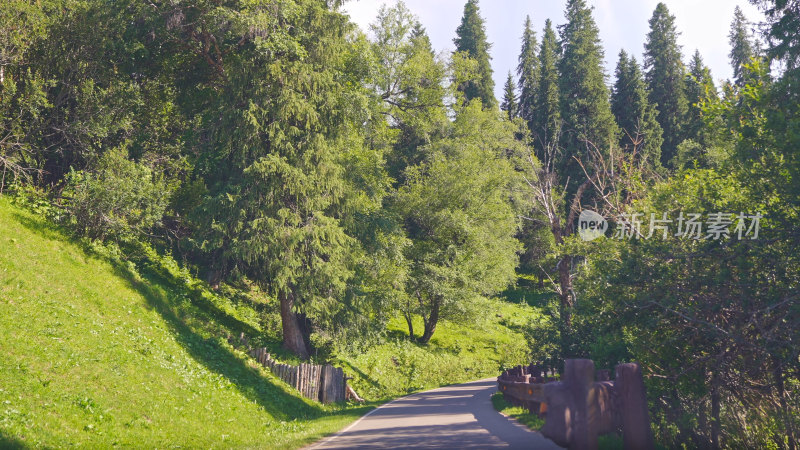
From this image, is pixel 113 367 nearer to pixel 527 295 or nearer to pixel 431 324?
pixel 431 324

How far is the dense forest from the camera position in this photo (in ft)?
30.5

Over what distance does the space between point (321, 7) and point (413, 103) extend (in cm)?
1121

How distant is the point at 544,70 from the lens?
6519 cm

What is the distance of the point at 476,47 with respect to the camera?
67.8m

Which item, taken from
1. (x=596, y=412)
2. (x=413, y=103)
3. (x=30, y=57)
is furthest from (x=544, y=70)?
(x=596, y=412)

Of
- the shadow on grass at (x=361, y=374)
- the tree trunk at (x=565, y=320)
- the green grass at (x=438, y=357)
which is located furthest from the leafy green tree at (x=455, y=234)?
the tree trunk at (x=565, y=320)

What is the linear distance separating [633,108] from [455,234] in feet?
97.4

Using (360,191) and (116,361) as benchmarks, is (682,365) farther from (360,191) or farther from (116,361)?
(360,191)

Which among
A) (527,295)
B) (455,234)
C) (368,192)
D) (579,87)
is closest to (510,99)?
(579,87)

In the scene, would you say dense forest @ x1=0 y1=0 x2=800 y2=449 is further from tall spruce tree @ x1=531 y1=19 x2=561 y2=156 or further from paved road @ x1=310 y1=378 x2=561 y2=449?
tall spruce tree @ x1=531 y1=19 x2=561 y2=156

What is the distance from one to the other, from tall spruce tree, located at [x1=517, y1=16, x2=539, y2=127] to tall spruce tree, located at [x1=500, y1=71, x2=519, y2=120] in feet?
2.63

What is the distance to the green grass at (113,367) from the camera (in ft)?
33.6

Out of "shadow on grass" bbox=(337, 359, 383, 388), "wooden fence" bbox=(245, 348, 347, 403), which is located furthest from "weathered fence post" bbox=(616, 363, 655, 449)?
"shadow on grass" bbox=(337, 359, 383, 388)
